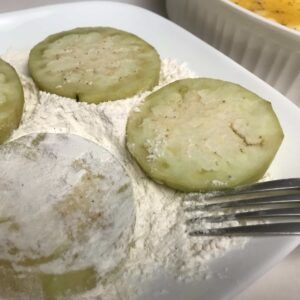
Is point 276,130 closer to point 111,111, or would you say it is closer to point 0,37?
point 111,111

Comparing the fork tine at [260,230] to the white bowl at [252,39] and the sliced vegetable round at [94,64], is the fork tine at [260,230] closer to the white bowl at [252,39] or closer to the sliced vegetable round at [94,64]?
the sliced vegetable round at [94,64]

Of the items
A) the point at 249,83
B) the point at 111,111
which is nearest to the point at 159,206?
the point at 111,111

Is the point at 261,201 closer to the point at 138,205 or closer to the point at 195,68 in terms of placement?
the point at 138,205

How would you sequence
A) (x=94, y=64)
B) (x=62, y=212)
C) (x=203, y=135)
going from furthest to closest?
(x=94, y=64), (x=203, y=135), (x=62, y=212)

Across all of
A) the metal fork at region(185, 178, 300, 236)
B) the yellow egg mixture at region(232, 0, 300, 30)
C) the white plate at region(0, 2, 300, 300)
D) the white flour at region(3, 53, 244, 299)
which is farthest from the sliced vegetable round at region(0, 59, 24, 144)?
the yellow egg mixture at region(232, 0, 300, 30)

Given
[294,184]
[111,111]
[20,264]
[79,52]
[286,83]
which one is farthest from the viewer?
[286,83]

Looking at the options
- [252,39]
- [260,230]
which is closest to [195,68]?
[252,39]
